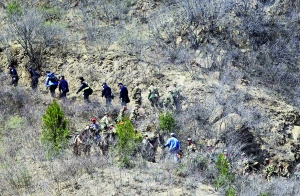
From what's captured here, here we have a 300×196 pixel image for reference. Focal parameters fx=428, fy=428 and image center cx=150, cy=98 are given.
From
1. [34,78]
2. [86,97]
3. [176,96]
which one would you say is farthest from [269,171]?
[34,78]

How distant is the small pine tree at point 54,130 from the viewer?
11.5m

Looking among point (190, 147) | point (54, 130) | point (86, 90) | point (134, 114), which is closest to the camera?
point (54, 130)

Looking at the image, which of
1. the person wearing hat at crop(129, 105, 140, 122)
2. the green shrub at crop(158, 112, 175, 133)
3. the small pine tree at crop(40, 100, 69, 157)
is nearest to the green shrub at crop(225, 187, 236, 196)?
the green shrub at crop(158, 112, 175, 133)

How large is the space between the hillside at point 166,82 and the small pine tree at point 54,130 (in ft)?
1.12

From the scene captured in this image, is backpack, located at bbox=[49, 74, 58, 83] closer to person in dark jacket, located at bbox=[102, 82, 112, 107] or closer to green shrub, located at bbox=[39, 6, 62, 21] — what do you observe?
person in dark jacket, located at bbox=[102, 82, 112, 107]

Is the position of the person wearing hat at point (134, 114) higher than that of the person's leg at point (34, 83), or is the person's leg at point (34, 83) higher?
the person's leg at point (34, 83)

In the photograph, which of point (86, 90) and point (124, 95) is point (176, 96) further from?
point (86, 90)

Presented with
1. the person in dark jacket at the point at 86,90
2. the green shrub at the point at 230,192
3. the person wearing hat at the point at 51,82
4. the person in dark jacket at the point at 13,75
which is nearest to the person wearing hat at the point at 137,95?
the person in dark jacket at the point at 86,90

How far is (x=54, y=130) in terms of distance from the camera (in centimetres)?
1159

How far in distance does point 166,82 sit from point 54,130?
22.4 feet

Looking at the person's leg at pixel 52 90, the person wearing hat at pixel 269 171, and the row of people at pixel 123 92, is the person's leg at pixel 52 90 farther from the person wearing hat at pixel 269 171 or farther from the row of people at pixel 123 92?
the person wearing hat at pixel 269 171

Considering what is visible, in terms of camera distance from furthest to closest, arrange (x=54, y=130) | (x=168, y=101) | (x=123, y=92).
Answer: (x=123, y=92), (x=168, y=101), (x=54, y=130)

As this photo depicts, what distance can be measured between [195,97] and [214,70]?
2.29 metres

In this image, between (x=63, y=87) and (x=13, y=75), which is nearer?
(x=63, y=87)
